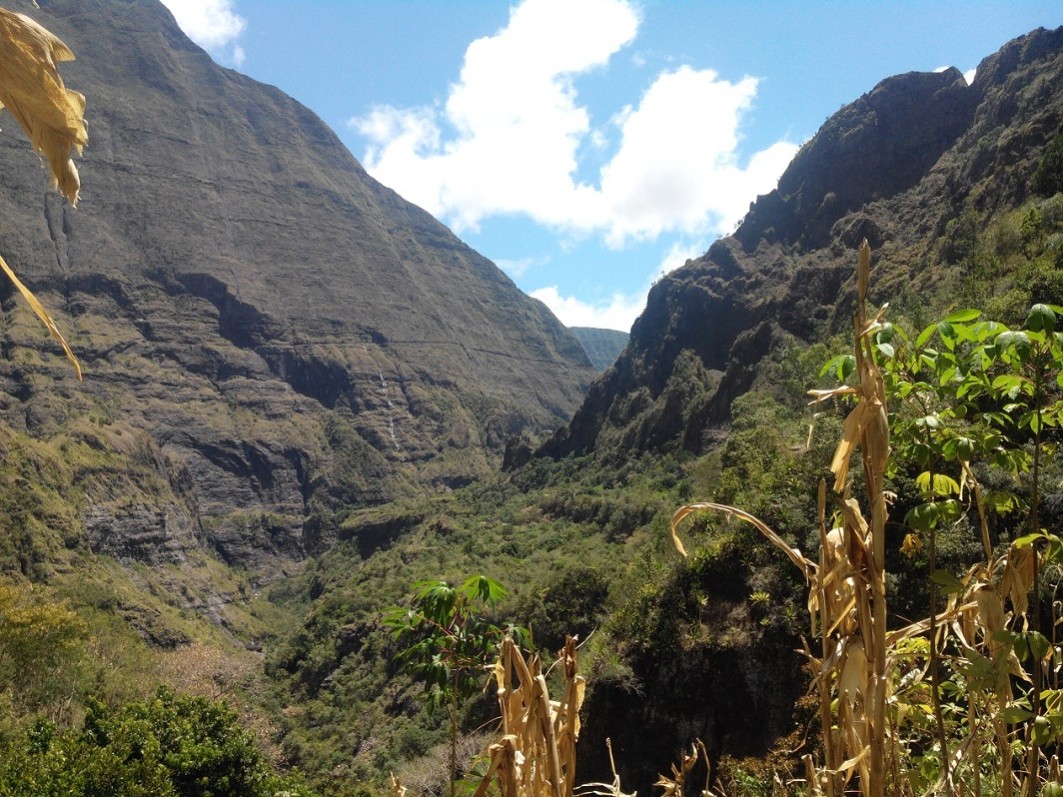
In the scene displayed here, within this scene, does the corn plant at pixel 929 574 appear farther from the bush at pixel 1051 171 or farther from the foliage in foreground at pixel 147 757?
the bush at pixel 1051 171

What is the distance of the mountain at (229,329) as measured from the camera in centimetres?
8188

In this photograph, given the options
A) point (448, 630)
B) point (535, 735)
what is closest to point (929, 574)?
point (535, 735)

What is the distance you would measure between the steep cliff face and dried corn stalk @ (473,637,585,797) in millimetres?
41125

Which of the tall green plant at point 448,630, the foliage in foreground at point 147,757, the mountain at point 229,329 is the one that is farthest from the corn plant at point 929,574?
the mountain at point 229,329

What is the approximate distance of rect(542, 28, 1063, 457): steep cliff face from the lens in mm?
45062

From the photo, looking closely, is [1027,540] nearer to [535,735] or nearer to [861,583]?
[861,583]

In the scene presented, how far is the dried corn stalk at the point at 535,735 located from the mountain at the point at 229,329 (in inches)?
2740

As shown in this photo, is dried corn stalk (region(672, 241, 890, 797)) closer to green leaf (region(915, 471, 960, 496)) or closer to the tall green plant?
green leaf (region(915, 471, 960, 496))

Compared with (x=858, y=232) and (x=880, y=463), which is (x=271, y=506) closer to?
(x=858, y=232)

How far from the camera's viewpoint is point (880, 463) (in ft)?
3.04

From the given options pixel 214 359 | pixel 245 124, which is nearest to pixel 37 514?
pixel 214 359

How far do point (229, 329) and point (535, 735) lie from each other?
118568 millimetres

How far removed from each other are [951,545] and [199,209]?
130 meters

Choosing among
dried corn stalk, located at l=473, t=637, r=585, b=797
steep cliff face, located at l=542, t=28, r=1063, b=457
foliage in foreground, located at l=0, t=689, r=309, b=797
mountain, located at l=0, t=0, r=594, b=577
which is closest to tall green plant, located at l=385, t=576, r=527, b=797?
dried corn stalk, located at l=473, t=637, r=585, b=797
